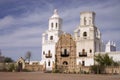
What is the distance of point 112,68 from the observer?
5097 cm

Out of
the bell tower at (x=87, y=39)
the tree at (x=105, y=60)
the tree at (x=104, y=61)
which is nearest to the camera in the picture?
the tree at (x=104, y=61)

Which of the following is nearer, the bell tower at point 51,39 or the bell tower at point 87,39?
the bell tower at point 87,39

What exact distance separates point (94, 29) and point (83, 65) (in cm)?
919

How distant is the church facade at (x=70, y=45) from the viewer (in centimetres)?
6047

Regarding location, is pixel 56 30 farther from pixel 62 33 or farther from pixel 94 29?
pixel 94 29

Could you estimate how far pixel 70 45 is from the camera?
213ft

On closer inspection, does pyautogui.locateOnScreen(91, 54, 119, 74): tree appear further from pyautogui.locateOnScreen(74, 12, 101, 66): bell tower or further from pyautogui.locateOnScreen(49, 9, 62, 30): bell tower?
pyautogui.locateOnScreen(49, 9, 62, 30): bell tower

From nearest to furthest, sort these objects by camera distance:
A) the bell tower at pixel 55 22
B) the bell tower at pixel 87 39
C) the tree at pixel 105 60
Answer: the tree at pixel 105 60 < the bell tower at pixel 87 39 < the bell tower at pixel 55 22

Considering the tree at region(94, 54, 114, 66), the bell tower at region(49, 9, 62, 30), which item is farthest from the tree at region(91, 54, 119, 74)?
the bell tower at region(49, 9, 62, 30)

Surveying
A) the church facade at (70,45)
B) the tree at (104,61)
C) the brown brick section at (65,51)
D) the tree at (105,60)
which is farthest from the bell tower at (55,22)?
the tree at (105,60)

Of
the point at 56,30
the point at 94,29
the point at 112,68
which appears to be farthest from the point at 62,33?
the point at 112,68

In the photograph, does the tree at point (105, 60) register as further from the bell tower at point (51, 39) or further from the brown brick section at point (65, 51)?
the bell tower at point (51, 39)

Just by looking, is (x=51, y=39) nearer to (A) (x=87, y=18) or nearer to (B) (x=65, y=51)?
(B) (x=65, y=51)

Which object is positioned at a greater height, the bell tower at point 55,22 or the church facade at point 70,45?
the bell tower at point 55,22
